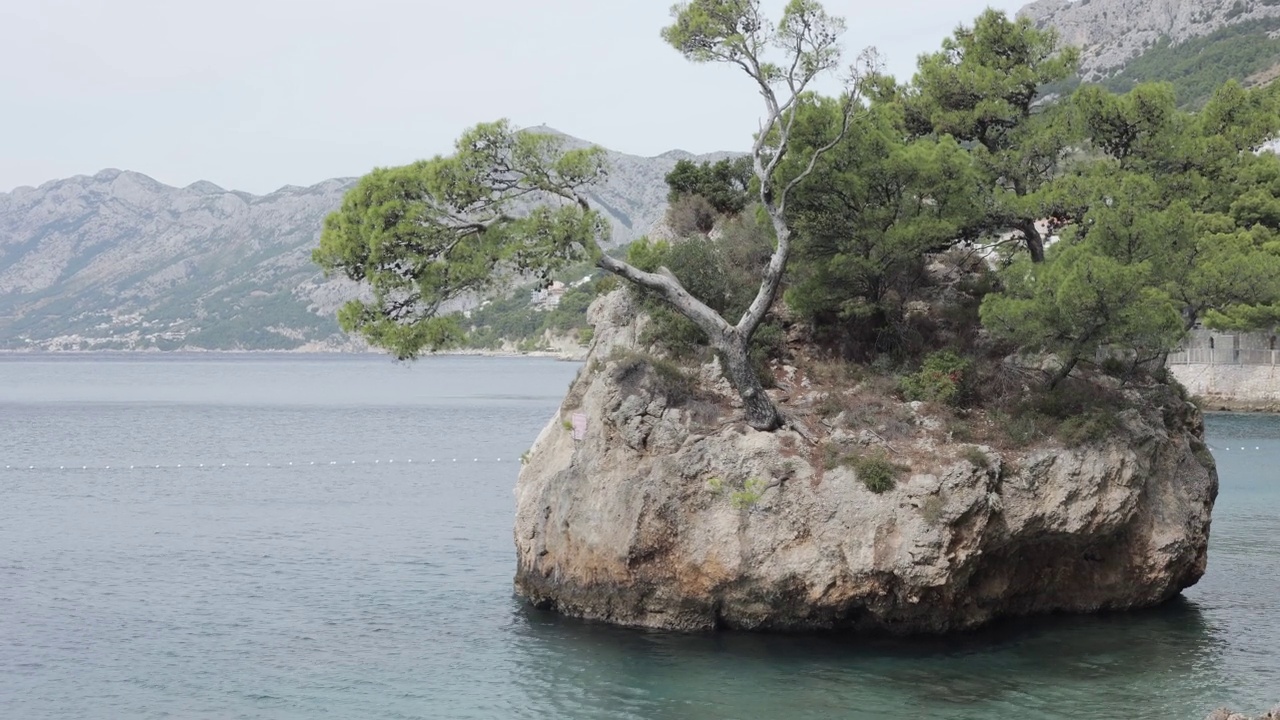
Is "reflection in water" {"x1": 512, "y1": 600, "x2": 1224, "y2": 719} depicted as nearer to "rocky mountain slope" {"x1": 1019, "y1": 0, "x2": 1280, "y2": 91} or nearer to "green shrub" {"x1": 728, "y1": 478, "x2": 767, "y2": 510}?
"green shrub" {"x1": 728, "y1": 478, "x2": 767, "y2": 510}

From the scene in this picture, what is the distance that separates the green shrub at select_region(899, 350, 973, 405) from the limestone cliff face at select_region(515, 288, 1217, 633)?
0.90m

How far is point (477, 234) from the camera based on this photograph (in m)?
25.8

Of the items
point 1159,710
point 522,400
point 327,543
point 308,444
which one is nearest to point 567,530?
point 1159,710

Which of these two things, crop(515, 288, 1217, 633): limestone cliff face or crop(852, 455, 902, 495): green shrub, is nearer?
crop(515, 288, 1217, 633): limestone cliff face

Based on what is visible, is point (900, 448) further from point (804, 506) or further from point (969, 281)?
point (969, 281)

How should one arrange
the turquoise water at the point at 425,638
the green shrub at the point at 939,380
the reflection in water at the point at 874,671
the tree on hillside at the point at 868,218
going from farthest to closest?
the tree on hillside at the point at 868,218, the green shrub at the point at 939,380, the turquoise water at the point at 425,638, the reflection in water at the point at 874,671

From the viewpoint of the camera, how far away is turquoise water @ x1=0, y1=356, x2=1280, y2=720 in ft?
66.2

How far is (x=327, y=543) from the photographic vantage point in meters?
35.8

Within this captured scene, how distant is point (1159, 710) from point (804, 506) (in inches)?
266

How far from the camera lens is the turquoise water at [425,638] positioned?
2017 cm

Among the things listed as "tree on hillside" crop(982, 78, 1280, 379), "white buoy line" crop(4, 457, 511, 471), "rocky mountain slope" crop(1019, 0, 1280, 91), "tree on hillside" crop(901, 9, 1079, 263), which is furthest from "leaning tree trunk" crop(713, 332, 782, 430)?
"rocky mountain slope" crop(1019, 0, 1280, 91)

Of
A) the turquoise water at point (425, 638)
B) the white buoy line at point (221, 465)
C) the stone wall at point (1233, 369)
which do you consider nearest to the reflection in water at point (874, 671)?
the turquoise water at point (425, 638)

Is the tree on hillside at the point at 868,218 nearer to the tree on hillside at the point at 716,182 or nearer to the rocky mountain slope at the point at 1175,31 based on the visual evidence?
the tree on hillside at the point at 716,182

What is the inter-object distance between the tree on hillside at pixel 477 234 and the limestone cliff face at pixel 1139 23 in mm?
142388
